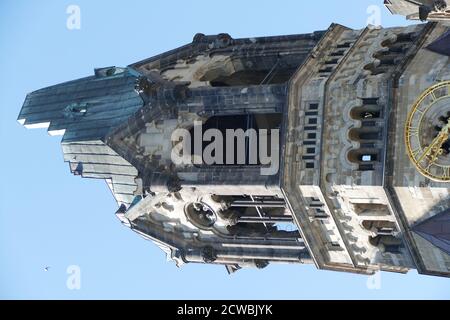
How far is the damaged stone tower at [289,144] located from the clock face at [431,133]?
5cm

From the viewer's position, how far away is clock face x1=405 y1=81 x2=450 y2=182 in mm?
46281

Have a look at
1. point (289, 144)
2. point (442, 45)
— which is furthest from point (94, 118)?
point (442, 45)

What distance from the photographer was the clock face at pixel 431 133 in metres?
46.3

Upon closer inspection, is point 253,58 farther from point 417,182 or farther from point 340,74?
point 417,182

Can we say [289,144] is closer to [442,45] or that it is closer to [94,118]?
[442,45]

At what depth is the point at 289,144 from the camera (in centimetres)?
5006

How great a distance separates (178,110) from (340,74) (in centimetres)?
816

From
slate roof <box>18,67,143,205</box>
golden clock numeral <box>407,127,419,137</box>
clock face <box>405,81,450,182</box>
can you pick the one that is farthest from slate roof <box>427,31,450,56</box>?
slate roof <box>18,67,143,205</box>

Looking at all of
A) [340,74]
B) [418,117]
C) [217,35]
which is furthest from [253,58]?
[418,117]

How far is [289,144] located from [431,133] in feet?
21.7

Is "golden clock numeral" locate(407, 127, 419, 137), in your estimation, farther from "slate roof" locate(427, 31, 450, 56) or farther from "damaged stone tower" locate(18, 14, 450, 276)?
"slate roof" locate(427, 31, 450, 56)

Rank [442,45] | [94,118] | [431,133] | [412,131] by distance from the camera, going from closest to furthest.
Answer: [431,133] → [412,131] → [442,45] → [94,118]

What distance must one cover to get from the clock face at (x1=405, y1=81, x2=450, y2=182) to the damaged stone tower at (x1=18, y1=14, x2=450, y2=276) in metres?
0.05

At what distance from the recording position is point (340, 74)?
5034cm
